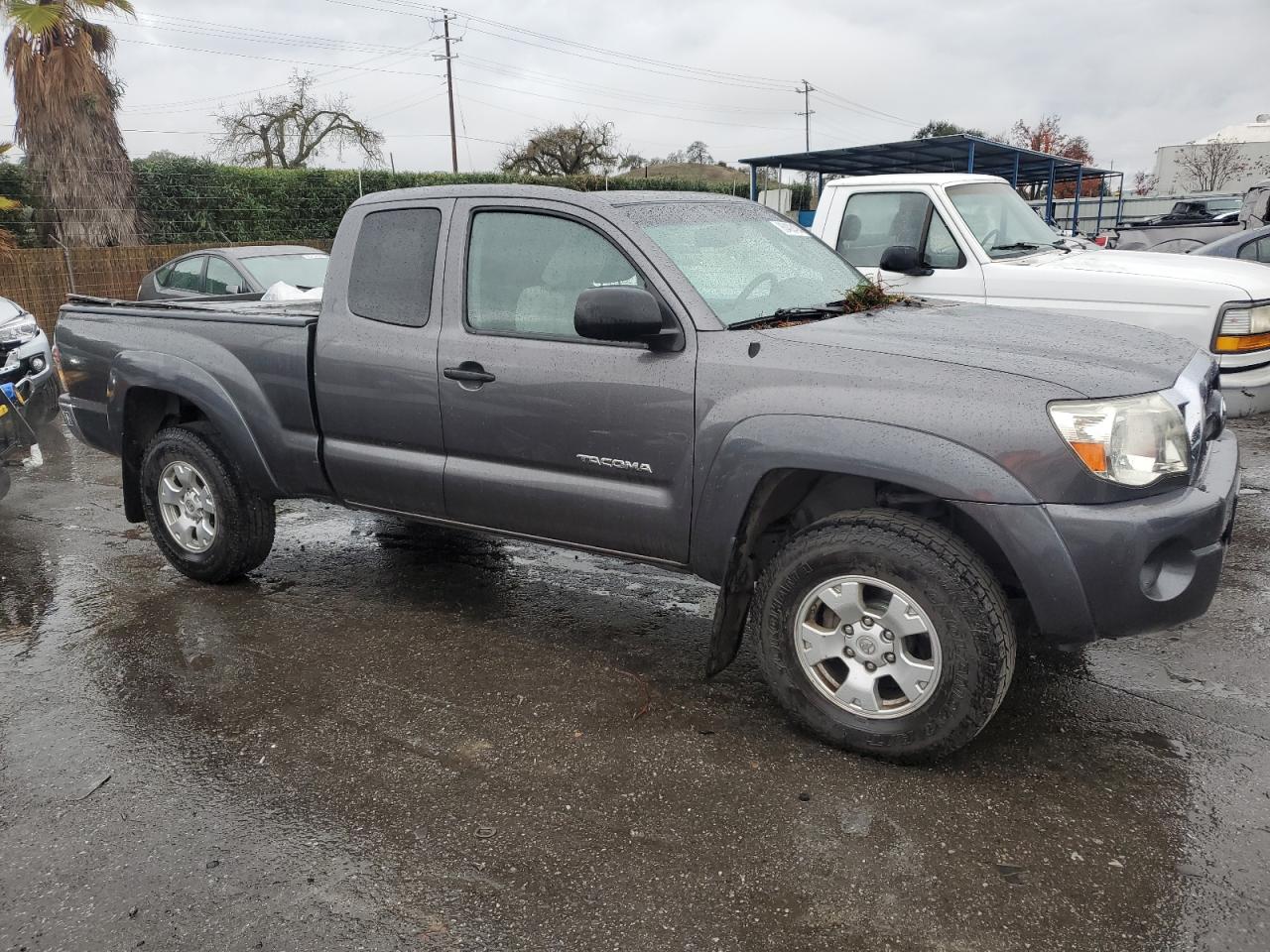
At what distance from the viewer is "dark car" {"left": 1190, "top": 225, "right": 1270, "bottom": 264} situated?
945 cm

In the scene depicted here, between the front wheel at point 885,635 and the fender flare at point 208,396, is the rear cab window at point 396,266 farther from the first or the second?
the front wheel at point 885,635

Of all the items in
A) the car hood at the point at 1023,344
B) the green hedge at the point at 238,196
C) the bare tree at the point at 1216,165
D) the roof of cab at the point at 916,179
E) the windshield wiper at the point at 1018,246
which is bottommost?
the car hood at the point at 1023,344

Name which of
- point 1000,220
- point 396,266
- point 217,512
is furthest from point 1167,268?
point 217,512

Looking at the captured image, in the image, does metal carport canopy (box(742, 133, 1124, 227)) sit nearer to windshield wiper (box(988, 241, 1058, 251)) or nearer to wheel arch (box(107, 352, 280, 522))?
windshield wiper (box(988, 241, 1058, 251))

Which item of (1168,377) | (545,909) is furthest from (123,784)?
(1168,377)

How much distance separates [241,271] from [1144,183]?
6174cm

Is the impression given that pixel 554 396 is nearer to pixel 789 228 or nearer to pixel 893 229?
pixel 789 228

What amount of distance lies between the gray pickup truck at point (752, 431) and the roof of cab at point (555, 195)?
18 mm

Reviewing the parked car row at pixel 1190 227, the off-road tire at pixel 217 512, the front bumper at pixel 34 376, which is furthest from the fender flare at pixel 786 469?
the parked car row at pixel 1190 227

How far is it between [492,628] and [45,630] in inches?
81.0

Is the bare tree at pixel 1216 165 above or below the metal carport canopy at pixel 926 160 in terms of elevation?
above

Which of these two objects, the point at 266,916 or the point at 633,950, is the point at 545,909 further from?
the point at 266,916

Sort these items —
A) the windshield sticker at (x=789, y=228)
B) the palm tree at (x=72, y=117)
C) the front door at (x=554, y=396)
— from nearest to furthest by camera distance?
the front door at (x=554, y=396)
the windshield sticker at (x=789, y=228)
the palm tree at (x=72, y=117)

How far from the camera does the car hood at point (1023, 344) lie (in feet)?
10.1
